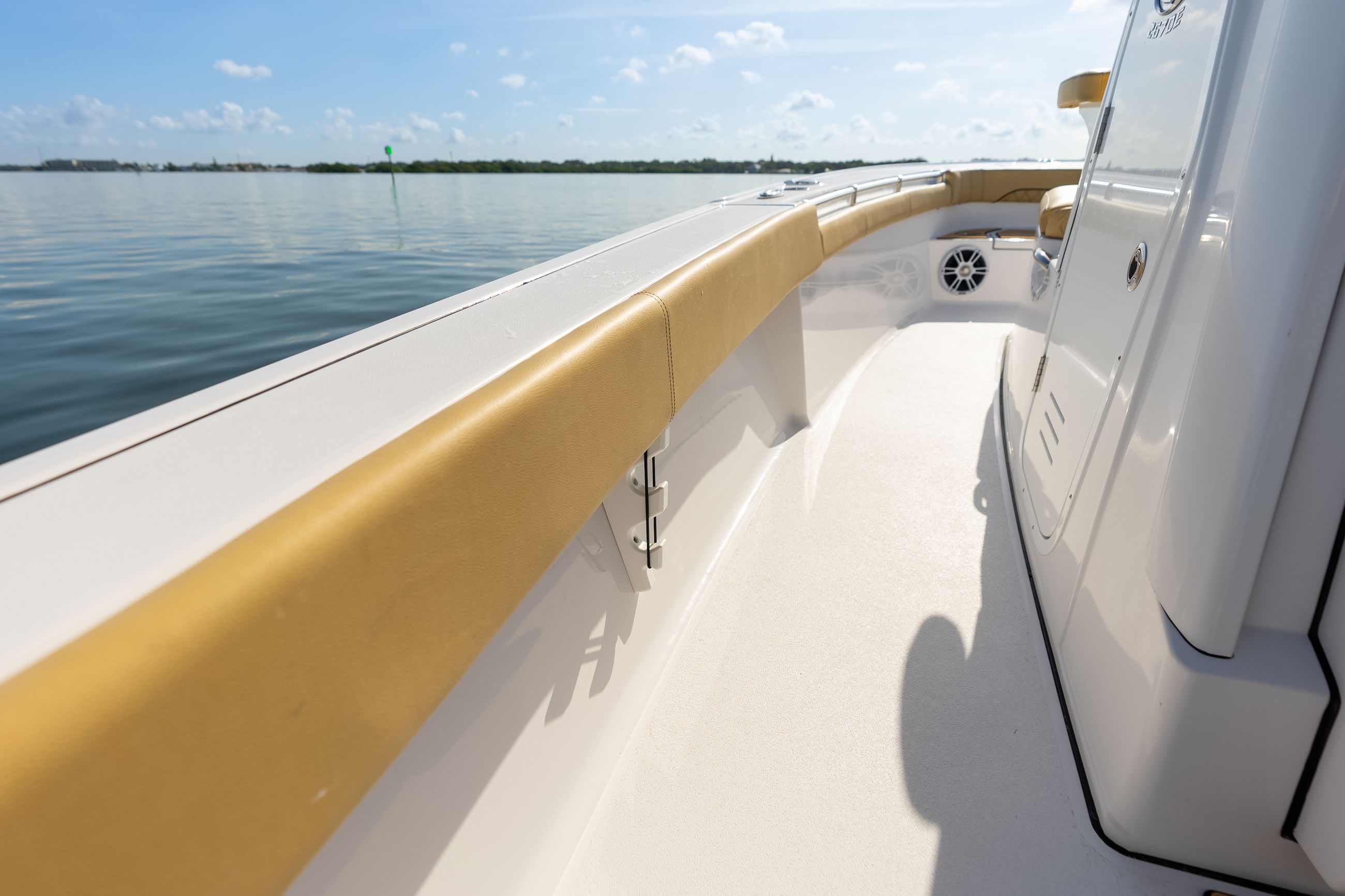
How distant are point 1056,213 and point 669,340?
1456mm

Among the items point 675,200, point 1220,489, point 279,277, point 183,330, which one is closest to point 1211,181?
point 1220,489

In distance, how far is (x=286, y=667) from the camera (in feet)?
1.12

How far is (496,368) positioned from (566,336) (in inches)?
4.1

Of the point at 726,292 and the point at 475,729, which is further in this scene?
the point at 726,292

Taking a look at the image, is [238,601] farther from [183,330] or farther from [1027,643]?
[183,330]

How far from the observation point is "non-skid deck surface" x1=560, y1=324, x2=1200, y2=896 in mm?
799

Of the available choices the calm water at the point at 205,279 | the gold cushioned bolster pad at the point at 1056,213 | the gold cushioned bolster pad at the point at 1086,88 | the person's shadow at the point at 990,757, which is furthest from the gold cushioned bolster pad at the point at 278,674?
the calm water at the point at 205,279

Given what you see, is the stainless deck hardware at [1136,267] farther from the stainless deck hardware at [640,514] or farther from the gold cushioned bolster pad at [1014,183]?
the gold cushioned bolster pad at [1014,183]

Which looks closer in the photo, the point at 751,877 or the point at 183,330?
the point at 751,877

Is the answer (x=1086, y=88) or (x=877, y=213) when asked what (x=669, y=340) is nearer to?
(x=1086, y=88)

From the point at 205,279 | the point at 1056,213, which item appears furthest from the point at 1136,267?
the point at 205,279

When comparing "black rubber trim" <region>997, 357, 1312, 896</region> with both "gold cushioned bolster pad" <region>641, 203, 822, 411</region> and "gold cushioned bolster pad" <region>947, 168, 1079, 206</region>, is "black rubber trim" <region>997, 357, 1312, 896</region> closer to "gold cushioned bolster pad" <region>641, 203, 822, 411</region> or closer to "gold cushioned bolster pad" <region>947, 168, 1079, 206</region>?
"gold cushioned bolster pad" <region>641, 203, 822, 411</region>

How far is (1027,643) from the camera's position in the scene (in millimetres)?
1145

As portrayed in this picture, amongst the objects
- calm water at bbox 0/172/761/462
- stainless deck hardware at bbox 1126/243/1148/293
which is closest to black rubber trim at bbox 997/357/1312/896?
stainless deck hardware at bbox 1126/243/1148/293
